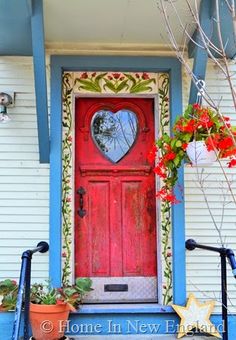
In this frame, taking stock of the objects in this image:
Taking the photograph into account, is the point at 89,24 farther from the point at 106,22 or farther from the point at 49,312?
the point at 49,312

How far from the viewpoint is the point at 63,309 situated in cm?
295

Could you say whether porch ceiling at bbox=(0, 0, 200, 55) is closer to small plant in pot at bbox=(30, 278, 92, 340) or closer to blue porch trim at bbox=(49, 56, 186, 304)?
blue porch trim at bbox=(49, 56, 186, 304)

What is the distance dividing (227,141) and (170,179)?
0.72 meters

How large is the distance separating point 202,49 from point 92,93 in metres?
1.01

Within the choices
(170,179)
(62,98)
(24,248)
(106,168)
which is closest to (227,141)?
(170,179)

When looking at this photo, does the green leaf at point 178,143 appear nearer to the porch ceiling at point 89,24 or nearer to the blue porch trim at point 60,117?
the blue porch trim at point 60,117

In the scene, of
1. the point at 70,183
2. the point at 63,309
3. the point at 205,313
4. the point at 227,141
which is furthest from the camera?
the point at 70,183

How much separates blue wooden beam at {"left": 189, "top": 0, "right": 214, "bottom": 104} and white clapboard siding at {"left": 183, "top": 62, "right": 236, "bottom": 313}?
39 centimetres

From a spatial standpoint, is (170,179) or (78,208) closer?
(170,179)

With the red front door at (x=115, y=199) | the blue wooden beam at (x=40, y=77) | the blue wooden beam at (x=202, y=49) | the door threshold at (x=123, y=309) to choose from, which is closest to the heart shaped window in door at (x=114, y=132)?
the red front door at (x=115, y=199)

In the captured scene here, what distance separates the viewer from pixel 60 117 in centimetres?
346

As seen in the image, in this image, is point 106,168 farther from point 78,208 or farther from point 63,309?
point 63,309

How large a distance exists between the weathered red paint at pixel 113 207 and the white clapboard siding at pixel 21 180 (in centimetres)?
32

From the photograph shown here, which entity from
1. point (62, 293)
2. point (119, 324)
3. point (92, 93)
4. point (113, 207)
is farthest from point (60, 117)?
point (119, 324)
